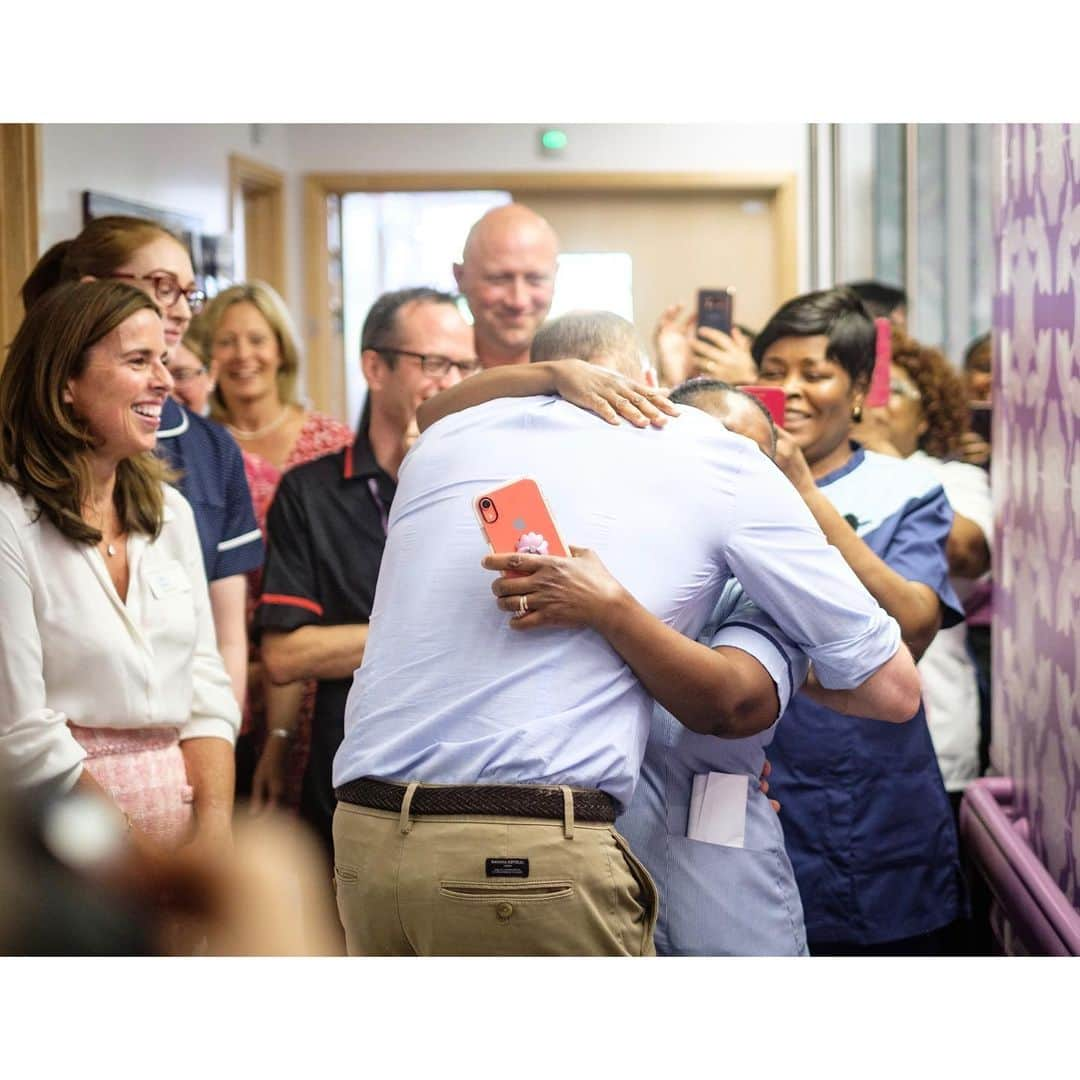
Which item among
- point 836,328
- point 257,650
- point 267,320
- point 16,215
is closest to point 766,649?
point 836,328

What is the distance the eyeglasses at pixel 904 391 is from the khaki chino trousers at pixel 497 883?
134 cm

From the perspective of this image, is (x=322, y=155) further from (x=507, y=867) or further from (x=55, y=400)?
(x=507, y=867)

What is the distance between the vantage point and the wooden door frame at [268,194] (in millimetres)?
3449

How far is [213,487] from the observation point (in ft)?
6.10

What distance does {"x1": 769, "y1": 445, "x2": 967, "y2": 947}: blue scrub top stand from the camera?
6.10ft

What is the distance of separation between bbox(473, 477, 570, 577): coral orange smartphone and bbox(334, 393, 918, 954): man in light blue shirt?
0.02 metres

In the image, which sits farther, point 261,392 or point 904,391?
point 261,392

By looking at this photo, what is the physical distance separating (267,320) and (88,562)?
3.98 feet

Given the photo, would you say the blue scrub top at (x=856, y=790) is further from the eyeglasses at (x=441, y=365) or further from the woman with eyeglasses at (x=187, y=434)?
the woman with eyeglasses at (x=187, y=434)

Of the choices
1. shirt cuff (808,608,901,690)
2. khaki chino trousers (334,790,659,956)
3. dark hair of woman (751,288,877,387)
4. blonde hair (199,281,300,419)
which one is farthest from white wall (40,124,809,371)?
khaki chino trousers (334,790,659,956)

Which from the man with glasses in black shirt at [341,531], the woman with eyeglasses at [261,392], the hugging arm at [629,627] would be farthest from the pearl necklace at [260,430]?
the hugging arm at [629,627]

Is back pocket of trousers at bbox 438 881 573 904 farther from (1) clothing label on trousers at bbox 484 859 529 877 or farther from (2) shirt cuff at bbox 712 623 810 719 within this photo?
(2) shirt cuff at bbox 712 623 810 719
